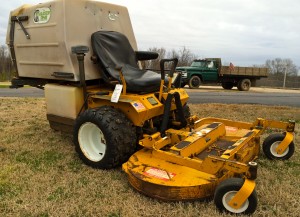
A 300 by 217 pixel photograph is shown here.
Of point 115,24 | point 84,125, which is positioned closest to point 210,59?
point 115,24

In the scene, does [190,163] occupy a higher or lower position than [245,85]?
higher

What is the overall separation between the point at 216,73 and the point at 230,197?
16115mm

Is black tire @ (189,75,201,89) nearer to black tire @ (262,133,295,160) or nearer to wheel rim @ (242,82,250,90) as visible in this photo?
wheel rim @ (242,82,250,90)

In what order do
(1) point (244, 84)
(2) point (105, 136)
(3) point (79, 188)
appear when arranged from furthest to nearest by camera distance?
(1) point (244, 84), (2) point (105, 136), (3) point (79, 188)

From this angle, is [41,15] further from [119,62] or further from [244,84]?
[244,84]

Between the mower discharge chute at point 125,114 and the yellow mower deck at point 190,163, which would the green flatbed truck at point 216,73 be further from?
the yellow mower deck at point 190,163

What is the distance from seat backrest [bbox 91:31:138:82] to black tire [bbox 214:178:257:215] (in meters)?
2.01

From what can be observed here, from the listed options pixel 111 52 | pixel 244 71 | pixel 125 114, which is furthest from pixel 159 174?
pixel 244 71

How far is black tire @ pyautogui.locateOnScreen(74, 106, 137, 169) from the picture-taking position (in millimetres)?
3527

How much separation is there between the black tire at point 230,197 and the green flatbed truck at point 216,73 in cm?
1511

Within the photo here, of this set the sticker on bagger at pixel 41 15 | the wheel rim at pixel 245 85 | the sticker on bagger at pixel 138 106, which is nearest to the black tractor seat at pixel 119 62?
the sticker on bagger at pixel 138 106

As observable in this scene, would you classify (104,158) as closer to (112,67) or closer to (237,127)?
(112,67)

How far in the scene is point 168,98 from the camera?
3770 mm

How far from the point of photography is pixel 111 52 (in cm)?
448
